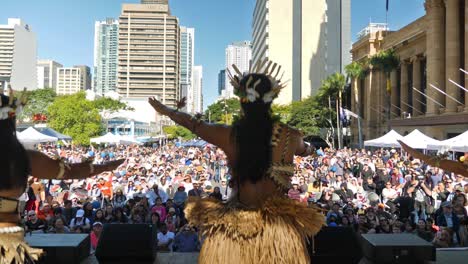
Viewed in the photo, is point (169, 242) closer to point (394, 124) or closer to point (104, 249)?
point (104, 249)

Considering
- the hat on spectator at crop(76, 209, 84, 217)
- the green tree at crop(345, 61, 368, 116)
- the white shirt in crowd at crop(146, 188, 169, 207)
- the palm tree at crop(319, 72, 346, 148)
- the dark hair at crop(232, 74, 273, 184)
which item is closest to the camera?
the dark hair at crop(232, 74, 273, 184)

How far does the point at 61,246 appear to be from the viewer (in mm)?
5512

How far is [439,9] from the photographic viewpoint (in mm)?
43938

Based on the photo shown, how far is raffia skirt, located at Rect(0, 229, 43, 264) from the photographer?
322 centimetres

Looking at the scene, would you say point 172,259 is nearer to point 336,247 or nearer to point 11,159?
point 336,247

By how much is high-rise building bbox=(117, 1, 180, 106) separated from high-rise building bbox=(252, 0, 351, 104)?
7612 cm

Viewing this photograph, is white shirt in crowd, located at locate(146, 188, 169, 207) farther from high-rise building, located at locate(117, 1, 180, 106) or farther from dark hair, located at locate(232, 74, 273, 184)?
high-rise building, located at locate(117, 1, 180, 106)

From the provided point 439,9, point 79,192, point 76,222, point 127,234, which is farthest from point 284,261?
point 439,9

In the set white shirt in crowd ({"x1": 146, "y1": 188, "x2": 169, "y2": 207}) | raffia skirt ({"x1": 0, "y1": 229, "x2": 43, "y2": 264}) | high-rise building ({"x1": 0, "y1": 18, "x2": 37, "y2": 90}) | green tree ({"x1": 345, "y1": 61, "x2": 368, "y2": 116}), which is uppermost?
high-rise building ({"x1": 0, "y1": 18, "x2": 37, "y2": 90})

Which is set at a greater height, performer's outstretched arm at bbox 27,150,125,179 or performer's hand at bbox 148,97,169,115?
performer's hand at bbox 148,97,169,115

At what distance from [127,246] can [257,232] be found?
292 cm

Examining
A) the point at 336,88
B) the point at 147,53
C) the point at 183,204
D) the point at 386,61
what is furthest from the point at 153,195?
the point at 147,53

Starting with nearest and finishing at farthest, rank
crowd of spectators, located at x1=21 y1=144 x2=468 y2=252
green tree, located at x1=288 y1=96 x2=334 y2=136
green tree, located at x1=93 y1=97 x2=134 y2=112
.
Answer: crowd of spectators, located at x1=21 y1=144 x2=468 y2=252
green tree, located at x1=93 y1=97 x2=134 y2=112
green tree, located at x1=288 y1=96 x2=334 y2=136

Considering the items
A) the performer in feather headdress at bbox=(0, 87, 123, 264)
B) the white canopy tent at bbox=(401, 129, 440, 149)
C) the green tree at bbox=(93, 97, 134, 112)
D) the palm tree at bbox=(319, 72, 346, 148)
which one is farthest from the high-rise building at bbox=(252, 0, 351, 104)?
the performer in feather headdress at bbox=(0, 87, 123, 264)
